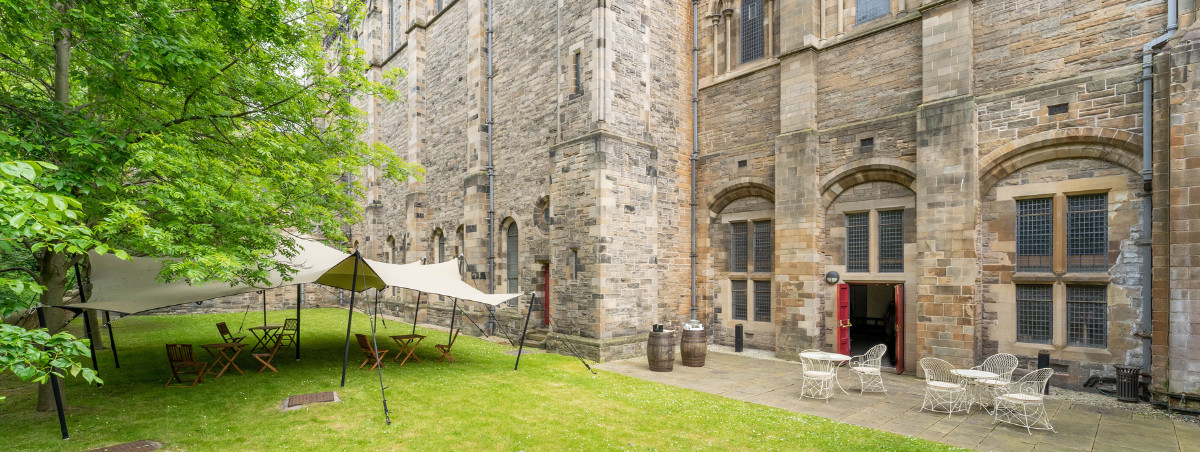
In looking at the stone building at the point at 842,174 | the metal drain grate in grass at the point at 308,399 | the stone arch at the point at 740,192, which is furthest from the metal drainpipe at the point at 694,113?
the metal drain grate in grass at the point at 308,399

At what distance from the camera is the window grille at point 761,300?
1286cm

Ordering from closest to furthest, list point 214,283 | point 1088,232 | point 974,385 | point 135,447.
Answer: point 135,447
point 974,385
point 1088,232
point 214,283

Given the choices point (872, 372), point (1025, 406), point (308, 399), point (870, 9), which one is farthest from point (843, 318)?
point (308, 399)

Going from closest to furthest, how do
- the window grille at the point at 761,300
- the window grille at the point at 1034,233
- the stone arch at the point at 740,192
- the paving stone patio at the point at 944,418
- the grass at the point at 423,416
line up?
the grass at the point at 423,416, the paving stone patio at the point at 944,418, the window grille at the point at 1034,233, the stone arch at the point at 740,192, the window grille at the point at 761,300

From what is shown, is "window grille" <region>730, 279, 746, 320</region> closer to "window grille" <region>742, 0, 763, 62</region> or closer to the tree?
"window grille" <region>742, 0, 763, 62</region>

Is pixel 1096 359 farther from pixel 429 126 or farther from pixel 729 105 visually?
pixel 429 126

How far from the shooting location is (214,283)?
9406mm

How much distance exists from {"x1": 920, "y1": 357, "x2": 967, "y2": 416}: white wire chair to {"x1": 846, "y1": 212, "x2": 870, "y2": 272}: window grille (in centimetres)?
241

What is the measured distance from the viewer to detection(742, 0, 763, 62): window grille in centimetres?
1319

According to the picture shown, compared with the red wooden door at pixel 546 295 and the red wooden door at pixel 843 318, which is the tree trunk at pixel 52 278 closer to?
the red wooden door at pixel 546 295

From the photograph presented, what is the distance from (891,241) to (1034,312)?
2.60m

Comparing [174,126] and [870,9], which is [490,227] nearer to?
[174,126]

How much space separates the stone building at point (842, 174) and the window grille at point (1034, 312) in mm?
38

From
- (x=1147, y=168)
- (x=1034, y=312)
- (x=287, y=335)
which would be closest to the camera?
(x=1147, y=168)
